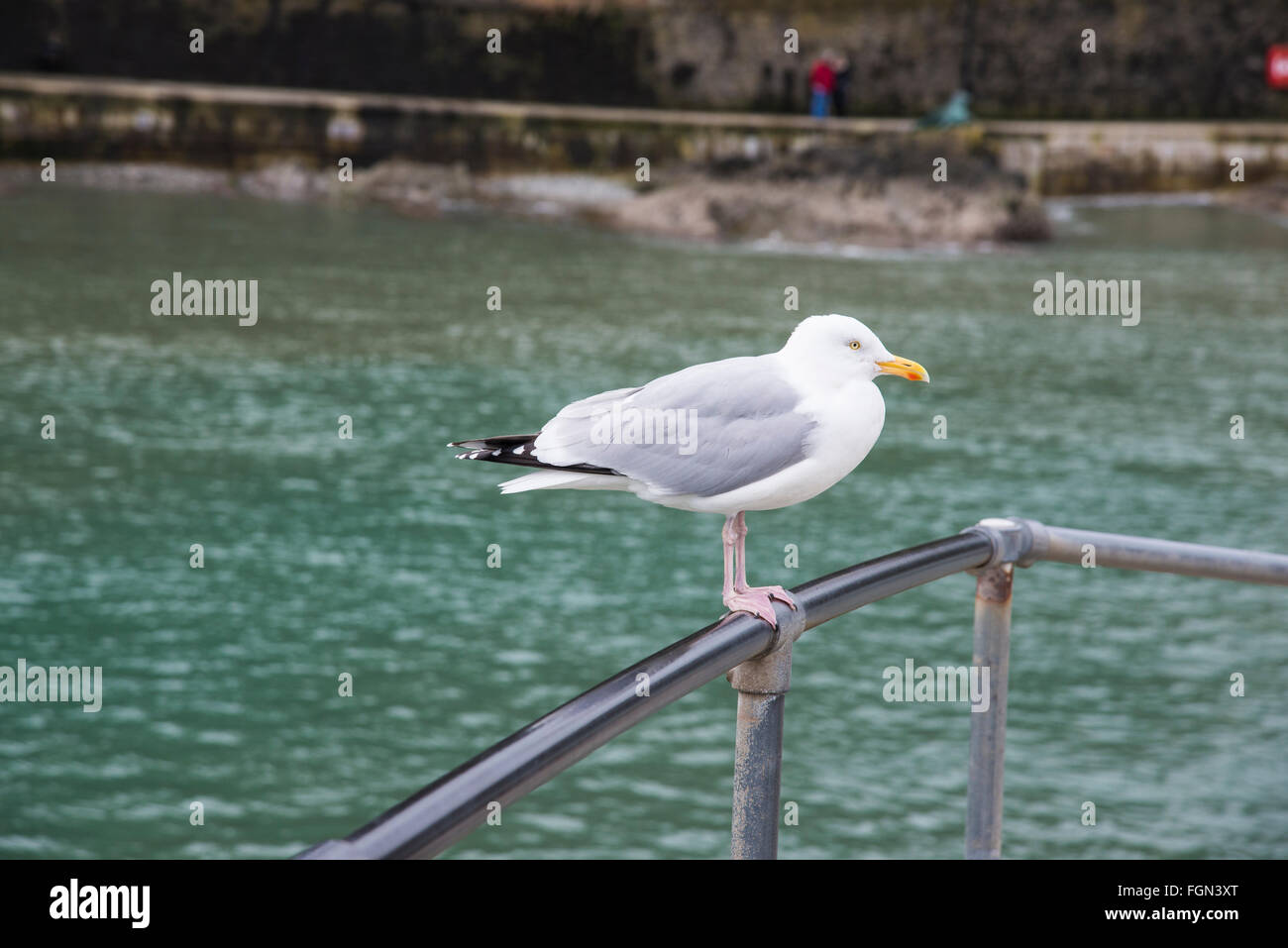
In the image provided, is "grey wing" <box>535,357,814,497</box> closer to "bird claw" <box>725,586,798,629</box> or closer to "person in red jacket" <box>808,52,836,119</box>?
"bird claw" <box>725,586,798,629</box>

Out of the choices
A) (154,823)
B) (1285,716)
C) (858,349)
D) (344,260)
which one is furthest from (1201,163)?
(858,349)

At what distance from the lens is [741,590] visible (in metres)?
2.32

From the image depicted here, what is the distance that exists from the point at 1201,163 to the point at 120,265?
22.3 m

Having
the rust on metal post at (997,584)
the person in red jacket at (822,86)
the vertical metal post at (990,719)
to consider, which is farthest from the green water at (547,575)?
the person in red jacket at (822,86)

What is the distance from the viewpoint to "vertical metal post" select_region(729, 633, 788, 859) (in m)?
1.86

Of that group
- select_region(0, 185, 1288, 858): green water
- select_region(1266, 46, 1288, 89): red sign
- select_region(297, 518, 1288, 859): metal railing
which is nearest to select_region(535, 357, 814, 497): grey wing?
select_region(297, 518, 1288, 859): metal railing

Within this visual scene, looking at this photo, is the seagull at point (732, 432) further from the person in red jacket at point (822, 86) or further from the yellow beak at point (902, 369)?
the person in red jacket at point (822, 86)

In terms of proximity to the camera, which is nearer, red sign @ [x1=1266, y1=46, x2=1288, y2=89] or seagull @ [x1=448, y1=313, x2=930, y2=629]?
seagull @ [x1=448, y1=313, x2=930, y2=629]

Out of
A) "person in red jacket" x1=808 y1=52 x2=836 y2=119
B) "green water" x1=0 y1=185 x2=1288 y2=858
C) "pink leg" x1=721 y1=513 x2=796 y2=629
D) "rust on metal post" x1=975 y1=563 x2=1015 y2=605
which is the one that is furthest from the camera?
"person in red jacket" x1=808 y1=52 x2=836 y2=119

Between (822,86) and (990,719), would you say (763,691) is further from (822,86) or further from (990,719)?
(822,86)

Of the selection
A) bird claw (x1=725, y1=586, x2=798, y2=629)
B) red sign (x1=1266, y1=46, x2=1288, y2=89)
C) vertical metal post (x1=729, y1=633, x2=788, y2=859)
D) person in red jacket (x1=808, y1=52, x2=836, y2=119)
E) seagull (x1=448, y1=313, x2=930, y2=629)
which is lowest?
vertical metal post (x1=729, y1=633, x2=788, y2=859)

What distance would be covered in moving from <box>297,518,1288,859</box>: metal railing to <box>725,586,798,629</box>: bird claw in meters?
0.01

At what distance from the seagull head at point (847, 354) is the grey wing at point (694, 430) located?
6 cm

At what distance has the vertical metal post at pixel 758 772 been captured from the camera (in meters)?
1.86
